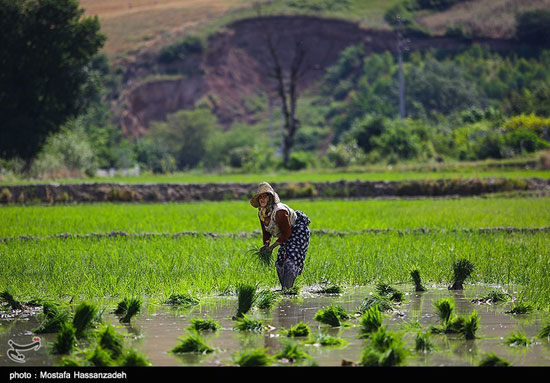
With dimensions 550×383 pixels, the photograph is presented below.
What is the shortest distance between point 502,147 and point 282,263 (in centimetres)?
3302

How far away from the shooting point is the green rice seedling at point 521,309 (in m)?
7.70

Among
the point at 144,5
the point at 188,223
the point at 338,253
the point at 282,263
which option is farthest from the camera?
the point at 144,5

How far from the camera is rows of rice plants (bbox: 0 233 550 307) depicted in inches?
364

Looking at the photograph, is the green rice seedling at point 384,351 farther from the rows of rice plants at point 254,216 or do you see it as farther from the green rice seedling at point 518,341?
the rows of rice plants at point 254,216

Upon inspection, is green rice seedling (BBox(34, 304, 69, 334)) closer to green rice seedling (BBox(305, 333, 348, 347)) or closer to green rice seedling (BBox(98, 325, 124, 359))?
green rice seedling (BBox(98, 325, 124, 359))

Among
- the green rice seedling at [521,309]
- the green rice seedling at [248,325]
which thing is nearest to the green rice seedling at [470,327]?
the green rice seedling at [521,309]

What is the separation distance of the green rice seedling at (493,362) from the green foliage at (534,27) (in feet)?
275

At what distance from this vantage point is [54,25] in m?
36.4

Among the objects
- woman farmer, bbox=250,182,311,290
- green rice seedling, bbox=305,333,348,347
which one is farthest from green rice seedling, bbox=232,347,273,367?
woman farmer, bbox=250,182,311,290
